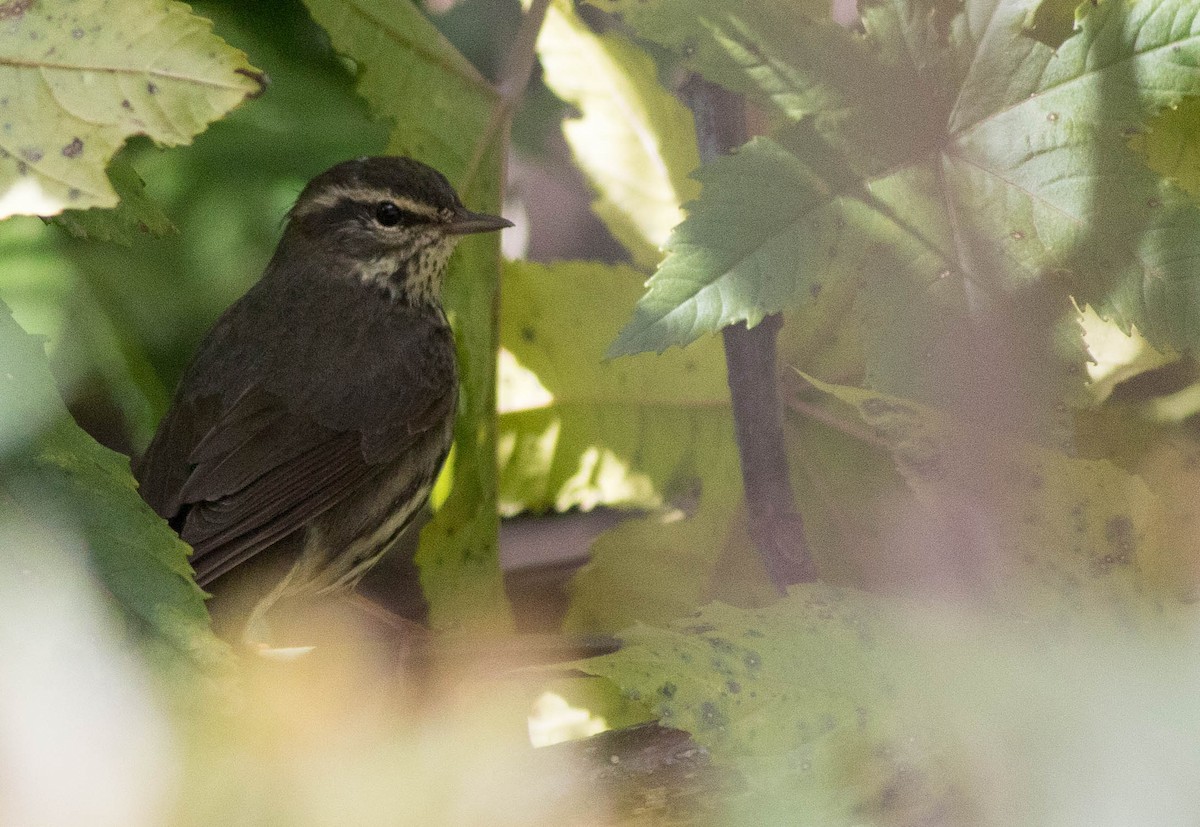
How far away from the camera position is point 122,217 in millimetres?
535

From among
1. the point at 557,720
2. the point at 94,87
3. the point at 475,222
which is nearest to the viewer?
the point at 94,87

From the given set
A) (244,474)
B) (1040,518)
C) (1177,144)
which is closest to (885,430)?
(1040,518)

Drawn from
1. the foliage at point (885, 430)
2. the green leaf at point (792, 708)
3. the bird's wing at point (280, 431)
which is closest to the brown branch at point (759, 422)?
the foliage at point (885, 430)

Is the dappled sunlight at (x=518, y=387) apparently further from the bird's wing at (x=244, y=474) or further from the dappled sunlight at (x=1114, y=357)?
the dappled sunlight at (x=1114, y=357)

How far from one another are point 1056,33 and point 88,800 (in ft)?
1.74

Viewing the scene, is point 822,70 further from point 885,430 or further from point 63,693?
point 63,693

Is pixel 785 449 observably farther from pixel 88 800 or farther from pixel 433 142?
pixel 88 800

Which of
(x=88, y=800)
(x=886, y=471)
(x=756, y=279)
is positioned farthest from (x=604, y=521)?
(x=88, y=800)

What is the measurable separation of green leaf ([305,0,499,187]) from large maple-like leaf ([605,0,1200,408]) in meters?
0.18

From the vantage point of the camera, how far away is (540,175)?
95cm

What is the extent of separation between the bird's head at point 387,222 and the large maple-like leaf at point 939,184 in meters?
0.25

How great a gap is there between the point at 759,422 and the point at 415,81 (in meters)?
0.29

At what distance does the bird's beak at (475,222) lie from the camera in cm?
75

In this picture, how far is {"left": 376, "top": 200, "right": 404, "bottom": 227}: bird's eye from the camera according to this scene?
0.92 m
